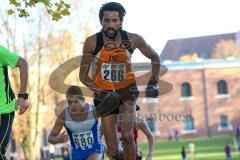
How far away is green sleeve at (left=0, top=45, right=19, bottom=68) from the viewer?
6.36 m

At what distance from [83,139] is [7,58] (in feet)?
8.69

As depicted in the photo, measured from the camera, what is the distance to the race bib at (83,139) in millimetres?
8648

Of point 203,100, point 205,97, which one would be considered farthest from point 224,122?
point 205,97

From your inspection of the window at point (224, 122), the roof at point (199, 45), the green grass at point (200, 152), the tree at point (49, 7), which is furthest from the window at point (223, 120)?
the tree at point (49, 7)

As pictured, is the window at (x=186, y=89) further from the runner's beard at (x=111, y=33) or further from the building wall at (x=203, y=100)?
the runner's beard at (x=111, y=33)

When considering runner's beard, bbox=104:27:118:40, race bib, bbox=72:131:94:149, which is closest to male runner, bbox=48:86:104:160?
race bib, bbox=72:131:94:149

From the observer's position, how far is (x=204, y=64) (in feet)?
228

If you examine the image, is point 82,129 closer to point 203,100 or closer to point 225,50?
point 203,100

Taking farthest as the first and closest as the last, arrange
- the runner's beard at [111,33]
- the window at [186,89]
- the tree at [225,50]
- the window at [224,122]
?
the tree at [225,50]
the window at [186,89]
the window at [224,122]
the runner's beard at [111,33]

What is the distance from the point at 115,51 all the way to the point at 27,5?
3.19 meters

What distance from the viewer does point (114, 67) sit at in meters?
7.47

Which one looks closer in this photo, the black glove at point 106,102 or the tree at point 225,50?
the black glove at point 106,102

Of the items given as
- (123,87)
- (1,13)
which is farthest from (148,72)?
(1,13)

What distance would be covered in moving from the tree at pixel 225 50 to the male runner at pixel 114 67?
87.5 meters
